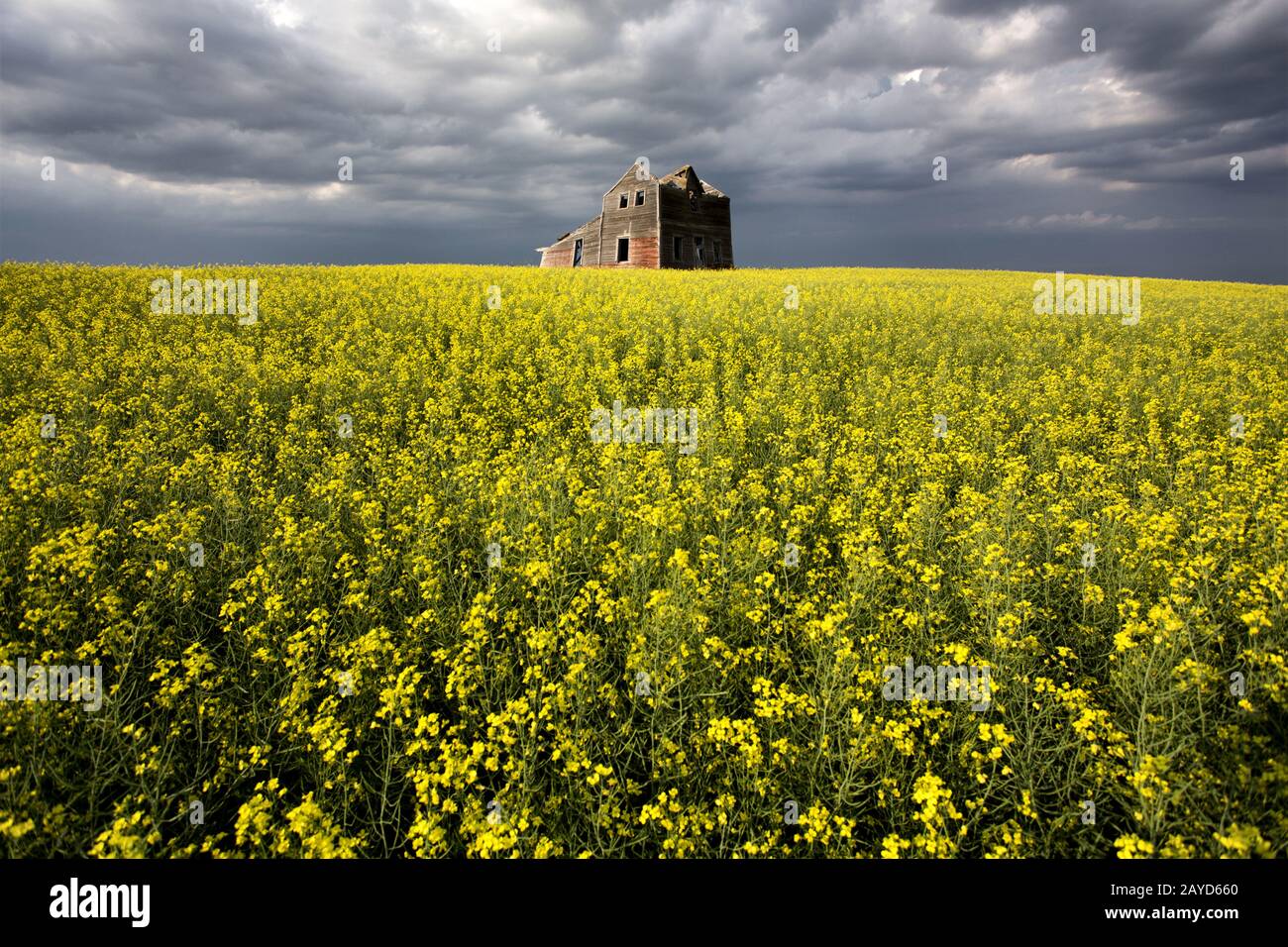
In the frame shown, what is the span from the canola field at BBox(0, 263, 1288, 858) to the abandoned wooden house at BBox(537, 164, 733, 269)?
2941cm

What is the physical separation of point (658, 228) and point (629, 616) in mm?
36710

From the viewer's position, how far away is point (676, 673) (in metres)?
4.07

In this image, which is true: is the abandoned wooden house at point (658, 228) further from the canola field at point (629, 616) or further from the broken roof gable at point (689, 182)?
the canola field at point (629, 616)

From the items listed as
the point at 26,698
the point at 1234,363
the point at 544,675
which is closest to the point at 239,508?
the point at 26,698

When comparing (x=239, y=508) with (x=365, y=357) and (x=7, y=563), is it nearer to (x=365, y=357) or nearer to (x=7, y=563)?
(x=7, y=563)

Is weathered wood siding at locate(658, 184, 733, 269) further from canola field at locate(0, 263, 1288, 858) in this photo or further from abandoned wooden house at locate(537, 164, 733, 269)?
canola field at locate(0, 263, 1288, 858)

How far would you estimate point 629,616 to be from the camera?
4852mm

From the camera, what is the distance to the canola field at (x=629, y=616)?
142 inches

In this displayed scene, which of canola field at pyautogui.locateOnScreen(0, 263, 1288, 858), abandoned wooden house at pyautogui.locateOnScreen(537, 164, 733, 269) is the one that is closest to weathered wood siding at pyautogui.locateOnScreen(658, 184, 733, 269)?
abandoned wooden house at pyautogui.locateOnScreen(537, 164, 733, 269)

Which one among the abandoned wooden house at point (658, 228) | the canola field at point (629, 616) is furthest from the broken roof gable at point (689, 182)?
the canola field at point (629, 616)

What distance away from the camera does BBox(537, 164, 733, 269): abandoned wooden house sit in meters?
38.0

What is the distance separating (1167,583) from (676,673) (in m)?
4.91

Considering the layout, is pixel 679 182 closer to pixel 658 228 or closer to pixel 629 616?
pixel 658 228

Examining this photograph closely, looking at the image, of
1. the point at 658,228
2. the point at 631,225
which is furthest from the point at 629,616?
the point at 631,225
